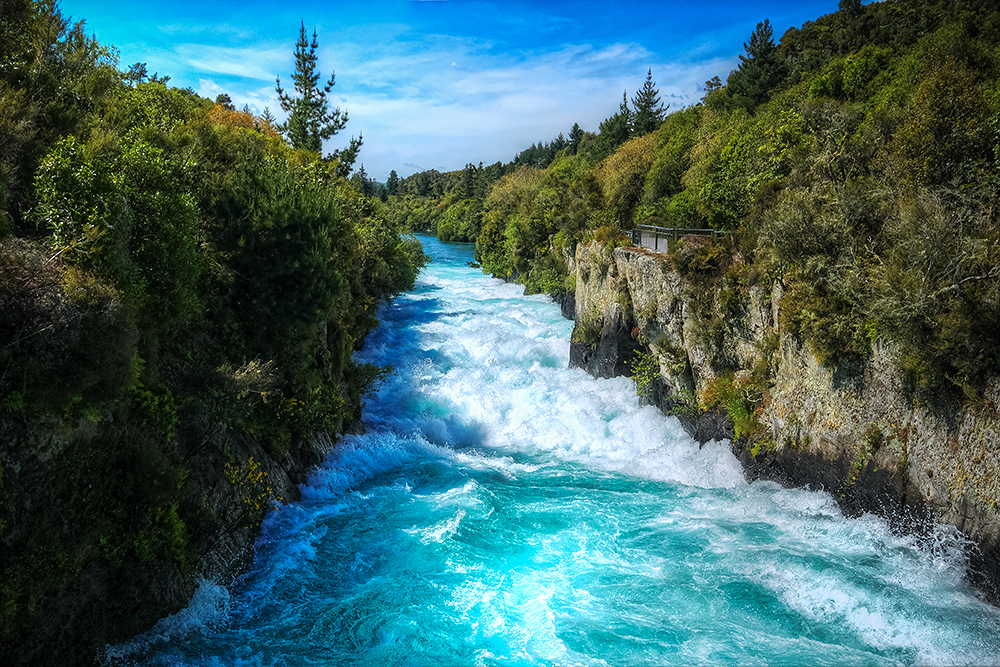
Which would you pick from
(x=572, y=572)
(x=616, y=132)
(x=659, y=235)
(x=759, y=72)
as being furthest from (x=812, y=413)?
(x=616, y=132)

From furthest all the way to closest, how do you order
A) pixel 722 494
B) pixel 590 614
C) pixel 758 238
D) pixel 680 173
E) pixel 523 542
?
pixel 680 173 < pixel 758 238 < pixel 722 494 < pixel 523 542 < pixel 590 614

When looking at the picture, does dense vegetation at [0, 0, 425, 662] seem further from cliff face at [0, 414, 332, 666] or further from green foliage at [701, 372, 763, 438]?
green foliage at [701, 372, 763, 438]

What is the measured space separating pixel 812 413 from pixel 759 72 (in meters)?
28.1

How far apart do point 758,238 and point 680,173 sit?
557 inches

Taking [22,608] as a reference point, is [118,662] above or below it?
below

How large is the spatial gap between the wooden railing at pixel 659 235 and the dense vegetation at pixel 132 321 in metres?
10.3

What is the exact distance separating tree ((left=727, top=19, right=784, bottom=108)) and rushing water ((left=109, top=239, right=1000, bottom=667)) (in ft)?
81.8

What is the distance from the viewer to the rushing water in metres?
8.41

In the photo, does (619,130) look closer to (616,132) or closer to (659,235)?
(616,132)

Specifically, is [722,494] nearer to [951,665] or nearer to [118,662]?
[951,665]

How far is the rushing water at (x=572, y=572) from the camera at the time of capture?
27.6ft

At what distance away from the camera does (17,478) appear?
699cm

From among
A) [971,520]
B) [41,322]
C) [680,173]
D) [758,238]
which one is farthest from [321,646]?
[680,173]

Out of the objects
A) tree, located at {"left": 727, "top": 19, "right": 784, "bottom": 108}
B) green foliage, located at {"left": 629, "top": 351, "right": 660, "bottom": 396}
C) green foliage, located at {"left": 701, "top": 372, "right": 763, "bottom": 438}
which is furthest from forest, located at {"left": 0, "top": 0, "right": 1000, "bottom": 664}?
tree, located at {"left": 727, "top": 19, "right": 784, "bottom": 108}
